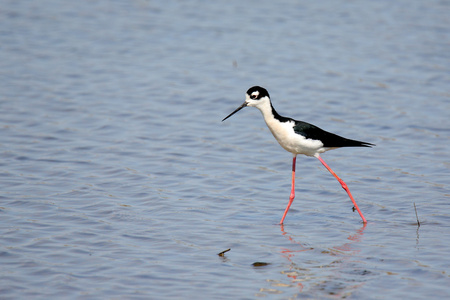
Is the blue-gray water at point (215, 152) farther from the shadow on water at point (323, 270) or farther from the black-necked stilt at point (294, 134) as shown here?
the black-necked stilt at point (294, 134)

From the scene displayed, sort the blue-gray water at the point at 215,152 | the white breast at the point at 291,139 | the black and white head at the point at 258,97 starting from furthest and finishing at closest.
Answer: the black and white head at the point at 258,97 → the white breast at the point at 291,139 → the blue-gray water at the point at 215,152

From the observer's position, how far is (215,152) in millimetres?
9742

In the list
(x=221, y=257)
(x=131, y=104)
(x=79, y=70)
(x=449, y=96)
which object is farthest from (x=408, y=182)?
(x=79, y=70)

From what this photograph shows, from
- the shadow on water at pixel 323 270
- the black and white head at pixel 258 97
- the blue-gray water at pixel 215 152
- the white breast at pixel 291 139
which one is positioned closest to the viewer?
the shadow on water at pixel 323 270

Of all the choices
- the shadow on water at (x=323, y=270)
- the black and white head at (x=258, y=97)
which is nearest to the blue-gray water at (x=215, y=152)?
the shadow on water at (x=323, y=270)

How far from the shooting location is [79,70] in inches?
520

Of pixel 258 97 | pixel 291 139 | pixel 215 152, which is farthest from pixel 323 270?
pixel 215 152

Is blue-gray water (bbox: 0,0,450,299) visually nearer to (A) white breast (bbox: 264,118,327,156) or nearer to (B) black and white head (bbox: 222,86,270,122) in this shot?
(A) white breast (bbox: 264,118,327,156)

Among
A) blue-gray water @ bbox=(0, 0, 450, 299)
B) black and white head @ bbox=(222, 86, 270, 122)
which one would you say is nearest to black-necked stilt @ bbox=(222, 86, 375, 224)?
black and white head @ bbox=(222, 86, 270, 122)

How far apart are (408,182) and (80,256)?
14.6ft

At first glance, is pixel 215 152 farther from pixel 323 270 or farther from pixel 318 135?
pixel 323 270

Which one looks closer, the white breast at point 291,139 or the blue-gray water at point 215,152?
the blue-gray water at point 215,152

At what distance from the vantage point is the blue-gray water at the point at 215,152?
609 cm

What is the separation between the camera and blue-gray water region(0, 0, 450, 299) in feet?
20.0
